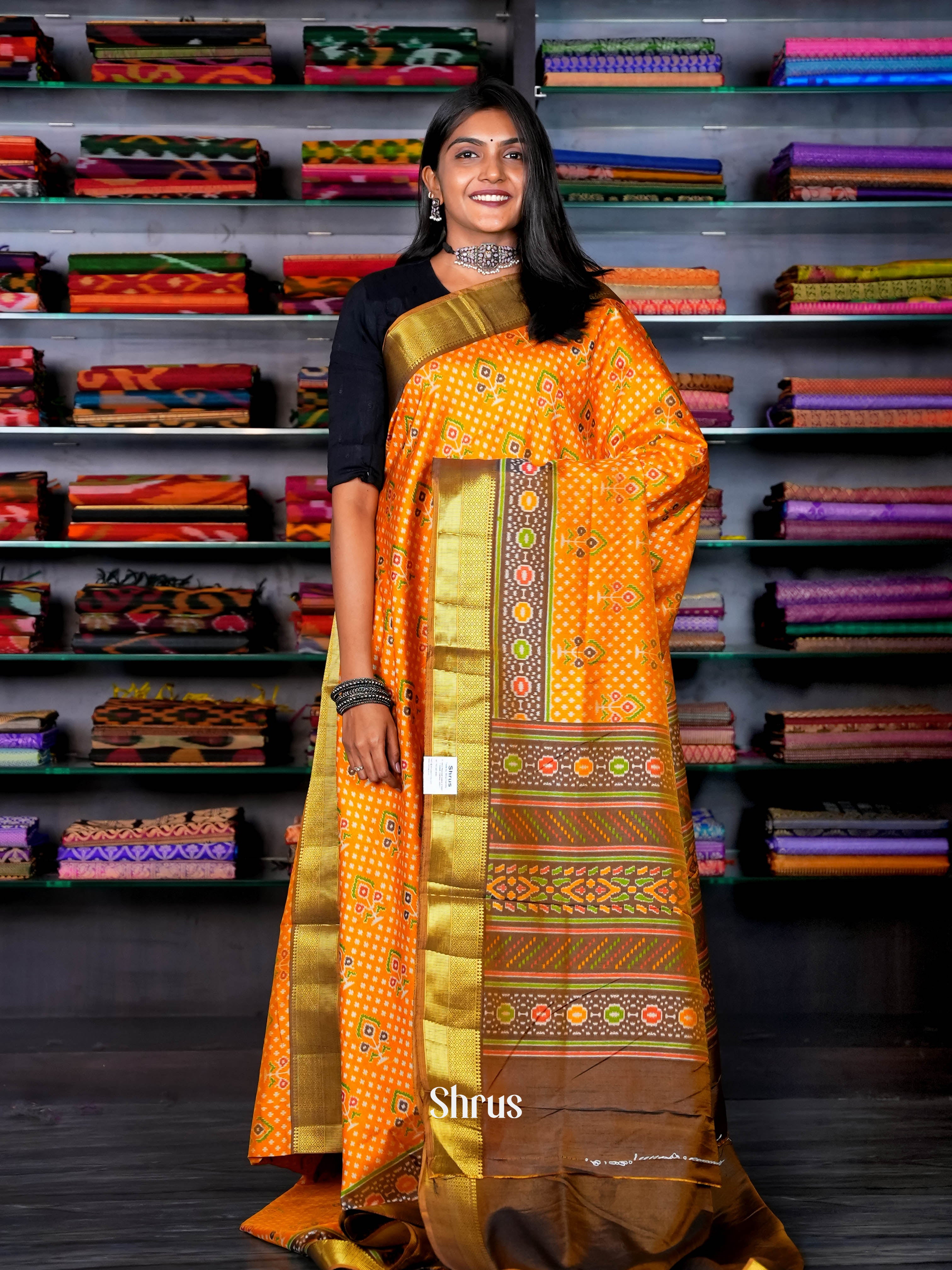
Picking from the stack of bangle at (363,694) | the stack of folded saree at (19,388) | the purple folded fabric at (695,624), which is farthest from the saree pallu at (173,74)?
the stack of bangle at (363,694)

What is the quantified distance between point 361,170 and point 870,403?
1.35 metres

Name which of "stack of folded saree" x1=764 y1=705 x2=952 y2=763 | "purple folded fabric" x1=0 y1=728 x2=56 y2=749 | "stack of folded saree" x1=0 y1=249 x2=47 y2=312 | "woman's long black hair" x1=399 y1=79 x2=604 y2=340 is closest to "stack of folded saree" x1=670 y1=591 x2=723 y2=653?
"stack of folded saree" x1=764 y1=705 x2=952 y2=763

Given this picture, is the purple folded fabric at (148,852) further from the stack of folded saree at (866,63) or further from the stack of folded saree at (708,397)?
the stack of folded saree at (866,63)

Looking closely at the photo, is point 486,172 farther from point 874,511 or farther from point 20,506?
point 20,506

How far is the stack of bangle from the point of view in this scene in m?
1.91

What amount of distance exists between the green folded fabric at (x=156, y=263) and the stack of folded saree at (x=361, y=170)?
0.26 m

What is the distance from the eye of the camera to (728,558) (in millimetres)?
3361

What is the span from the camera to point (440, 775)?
5.86 feet

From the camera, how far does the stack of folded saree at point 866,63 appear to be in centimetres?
312

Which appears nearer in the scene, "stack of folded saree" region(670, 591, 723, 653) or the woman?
the woman

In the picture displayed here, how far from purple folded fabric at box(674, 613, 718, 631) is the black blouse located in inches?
53.2

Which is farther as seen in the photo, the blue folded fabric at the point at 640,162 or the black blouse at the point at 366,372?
the blue folded fabric at the point at 640,162

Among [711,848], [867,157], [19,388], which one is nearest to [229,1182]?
[711,848]

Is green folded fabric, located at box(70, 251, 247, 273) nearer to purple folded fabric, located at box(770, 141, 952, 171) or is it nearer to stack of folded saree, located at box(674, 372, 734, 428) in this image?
stack of folded saree, located at box(674, 372, 734, 428)
